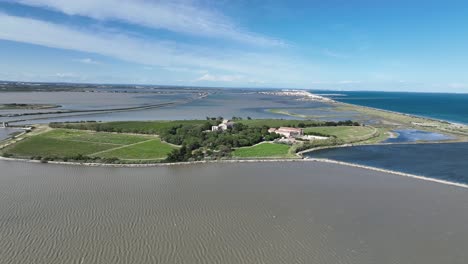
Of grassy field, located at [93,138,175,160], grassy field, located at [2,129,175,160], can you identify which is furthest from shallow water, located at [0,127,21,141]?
grassy field, located at [93,138,175,160]

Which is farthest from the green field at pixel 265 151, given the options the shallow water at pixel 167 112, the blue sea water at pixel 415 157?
the shallow water at pixel 167 112

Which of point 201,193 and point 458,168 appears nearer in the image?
point 201,193

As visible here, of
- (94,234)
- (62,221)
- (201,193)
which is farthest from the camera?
(201,193)

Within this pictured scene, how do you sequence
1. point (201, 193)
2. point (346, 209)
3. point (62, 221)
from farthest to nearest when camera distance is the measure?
1. point (201, 193)
2. point (346, 209)
3. point (62, 221)

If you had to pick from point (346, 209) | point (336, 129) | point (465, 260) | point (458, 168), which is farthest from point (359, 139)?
point (465, 260)

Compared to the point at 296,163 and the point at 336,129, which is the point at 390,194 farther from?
the point at 336,129

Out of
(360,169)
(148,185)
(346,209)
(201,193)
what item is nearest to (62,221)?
(148,185)

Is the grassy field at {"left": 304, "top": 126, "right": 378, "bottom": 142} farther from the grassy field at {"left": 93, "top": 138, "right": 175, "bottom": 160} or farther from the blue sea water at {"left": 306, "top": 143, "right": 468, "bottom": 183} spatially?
the grassy field at {"left": 93, "top": 138, "right": 175, "bottom": 160}
